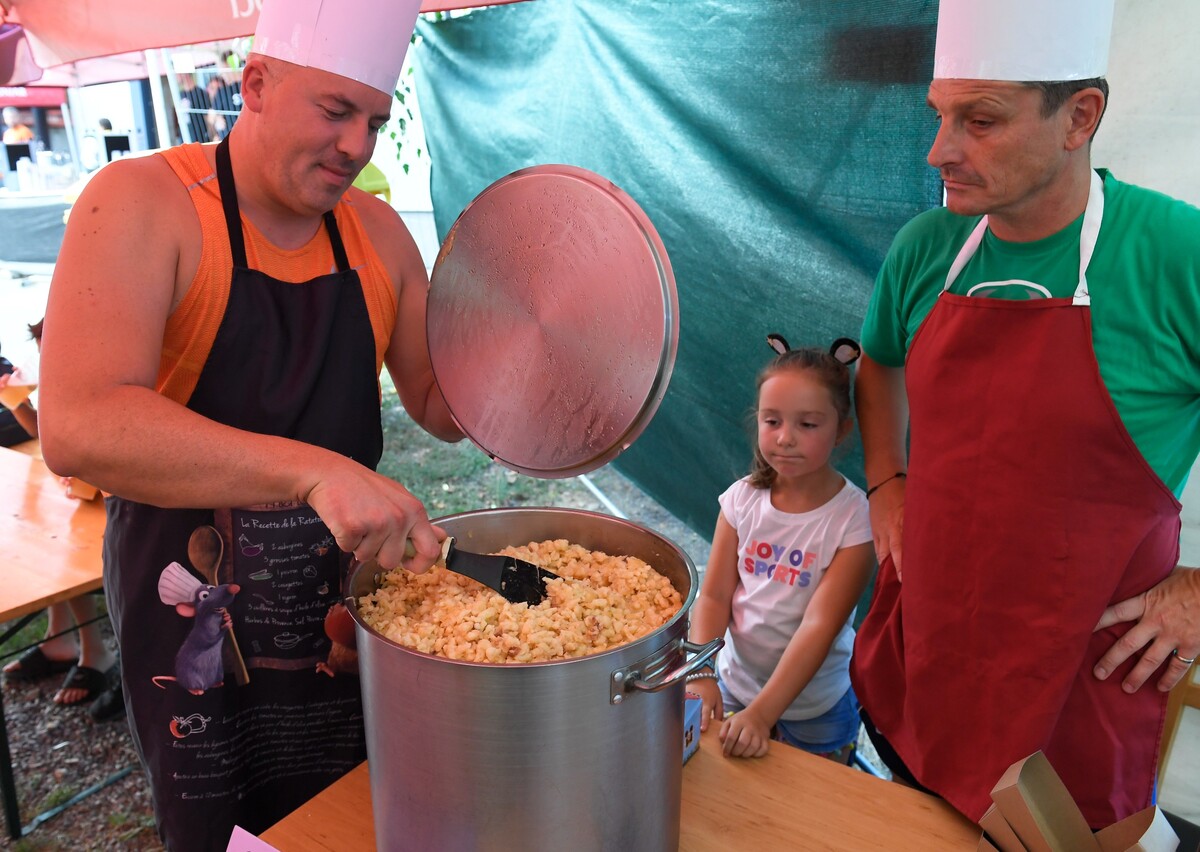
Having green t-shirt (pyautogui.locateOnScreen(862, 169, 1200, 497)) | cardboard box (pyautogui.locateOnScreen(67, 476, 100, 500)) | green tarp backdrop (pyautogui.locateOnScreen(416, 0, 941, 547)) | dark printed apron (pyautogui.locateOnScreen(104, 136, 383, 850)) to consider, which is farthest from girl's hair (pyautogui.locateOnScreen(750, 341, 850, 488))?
cardboard box (pyautogui.locateOnScreen(67, 476, 100, 500))

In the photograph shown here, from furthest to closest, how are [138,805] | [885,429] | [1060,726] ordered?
1. [138,805]
2. [885,429]
3. [1060,726]

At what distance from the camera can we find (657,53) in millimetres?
2477

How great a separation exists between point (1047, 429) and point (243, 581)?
1.20m

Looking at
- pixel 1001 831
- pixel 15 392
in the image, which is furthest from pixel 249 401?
pixel 15 392

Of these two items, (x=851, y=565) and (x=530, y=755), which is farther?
(x=851, y=565)

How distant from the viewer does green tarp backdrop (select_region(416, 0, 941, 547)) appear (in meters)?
1.92

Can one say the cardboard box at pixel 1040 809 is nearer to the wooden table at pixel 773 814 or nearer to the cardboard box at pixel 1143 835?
the cardboard box at pixel 1143 835

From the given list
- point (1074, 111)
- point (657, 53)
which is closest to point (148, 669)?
point (1074, 111)

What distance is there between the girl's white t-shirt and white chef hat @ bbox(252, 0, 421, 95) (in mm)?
1246

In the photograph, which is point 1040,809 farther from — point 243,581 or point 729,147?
point 729,147

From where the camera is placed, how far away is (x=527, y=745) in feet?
2.79

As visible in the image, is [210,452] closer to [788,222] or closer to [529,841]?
[529,841]

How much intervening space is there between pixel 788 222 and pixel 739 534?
2.56 feet

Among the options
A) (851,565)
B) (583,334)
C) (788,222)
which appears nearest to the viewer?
(583,334)
